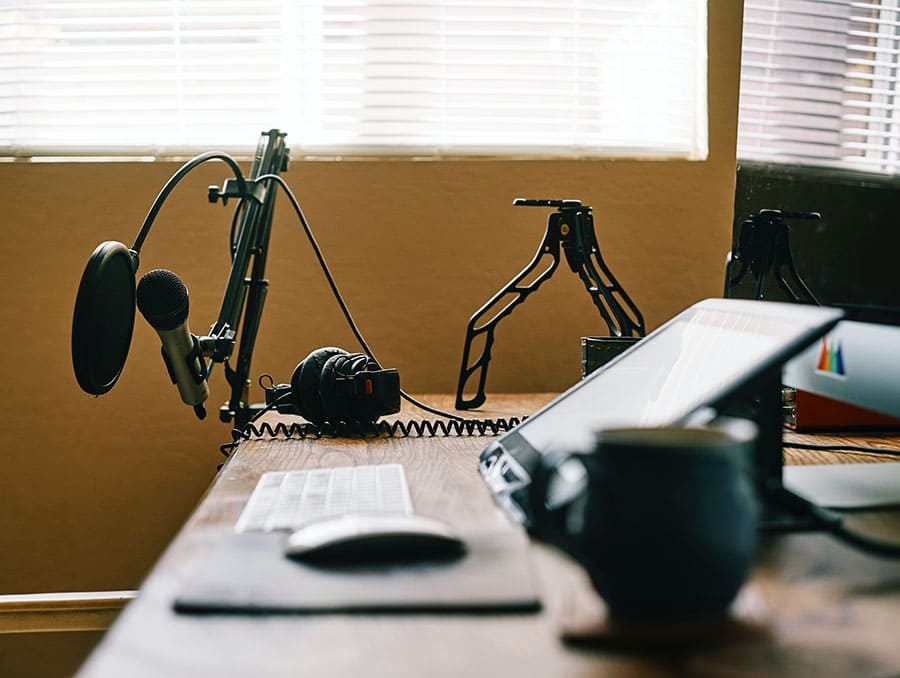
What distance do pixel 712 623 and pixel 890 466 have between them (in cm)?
52

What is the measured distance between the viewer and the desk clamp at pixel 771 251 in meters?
0.91

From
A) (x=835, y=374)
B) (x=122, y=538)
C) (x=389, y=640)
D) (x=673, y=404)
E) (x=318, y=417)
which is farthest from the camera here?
(x=122, y=538)

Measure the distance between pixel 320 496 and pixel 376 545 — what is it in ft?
0.64

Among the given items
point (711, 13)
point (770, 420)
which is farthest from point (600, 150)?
point (770, 420)

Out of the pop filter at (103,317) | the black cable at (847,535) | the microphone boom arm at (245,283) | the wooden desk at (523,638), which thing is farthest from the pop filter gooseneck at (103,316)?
the black cable at (847,535)

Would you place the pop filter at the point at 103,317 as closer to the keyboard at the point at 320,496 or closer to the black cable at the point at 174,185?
the black cable at the point at 174,185

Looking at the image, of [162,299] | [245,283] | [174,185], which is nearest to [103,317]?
[162,299]

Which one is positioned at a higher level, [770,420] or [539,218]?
[539,218]

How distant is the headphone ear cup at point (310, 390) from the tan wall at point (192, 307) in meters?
0.59

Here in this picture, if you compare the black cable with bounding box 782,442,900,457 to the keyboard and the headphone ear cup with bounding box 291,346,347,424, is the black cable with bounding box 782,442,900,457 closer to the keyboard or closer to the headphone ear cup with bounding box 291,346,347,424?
the keyboard

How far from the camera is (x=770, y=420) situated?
0.68 meters

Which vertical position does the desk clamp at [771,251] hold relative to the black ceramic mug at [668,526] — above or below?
above

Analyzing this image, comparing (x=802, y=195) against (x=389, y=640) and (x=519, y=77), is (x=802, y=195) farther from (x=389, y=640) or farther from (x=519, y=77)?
(x=519, y=77)

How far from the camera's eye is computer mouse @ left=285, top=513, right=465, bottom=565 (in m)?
0.54
